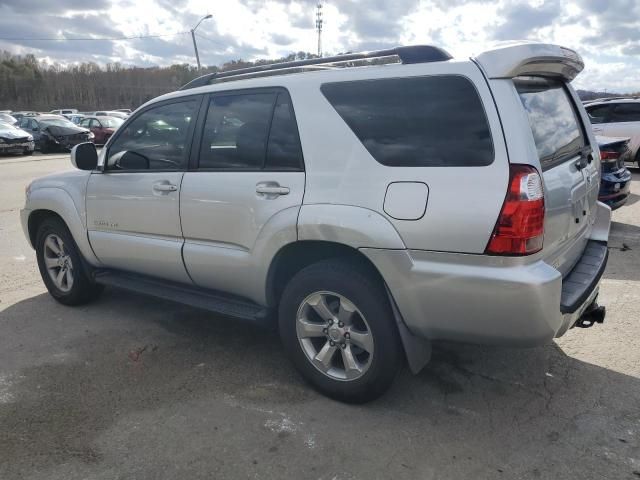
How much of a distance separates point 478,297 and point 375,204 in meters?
0.69

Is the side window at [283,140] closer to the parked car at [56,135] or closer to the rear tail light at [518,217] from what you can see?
the rear tail light at [518,217]

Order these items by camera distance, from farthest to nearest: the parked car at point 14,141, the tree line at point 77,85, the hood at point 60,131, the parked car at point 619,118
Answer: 1. the tree line at point 77,85
2. the hood at point 60,131
3. the parked car at point 14,141
4. the parked car at point 619,118

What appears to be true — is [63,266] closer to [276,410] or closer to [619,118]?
[276,410]

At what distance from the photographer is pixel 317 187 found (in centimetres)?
293

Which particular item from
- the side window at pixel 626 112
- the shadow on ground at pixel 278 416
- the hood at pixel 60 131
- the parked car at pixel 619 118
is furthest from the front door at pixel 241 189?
the hood at pixel 60 131

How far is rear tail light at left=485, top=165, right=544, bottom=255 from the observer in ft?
7.89

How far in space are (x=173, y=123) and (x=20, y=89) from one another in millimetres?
92432

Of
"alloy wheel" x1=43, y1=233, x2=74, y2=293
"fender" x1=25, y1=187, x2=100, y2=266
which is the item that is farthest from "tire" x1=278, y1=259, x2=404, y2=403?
"alloy wheel" x1=43, y1=233, x2=74, y2=293

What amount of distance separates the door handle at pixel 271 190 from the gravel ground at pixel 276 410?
1224 mm

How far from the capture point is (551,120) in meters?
2.97

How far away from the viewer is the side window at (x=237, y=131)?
327 centimetres

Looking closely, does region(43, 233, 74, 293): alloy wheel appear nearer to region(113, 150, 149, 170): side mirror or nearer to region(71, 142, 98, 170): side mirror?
region(71, 142, 98, 170): side mirror

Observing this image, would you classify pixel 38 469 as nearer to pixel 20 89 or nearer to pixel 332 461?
pixel 332 461

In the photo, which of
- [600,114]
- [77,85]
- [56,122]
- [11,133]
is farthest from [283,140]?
[77,85]
